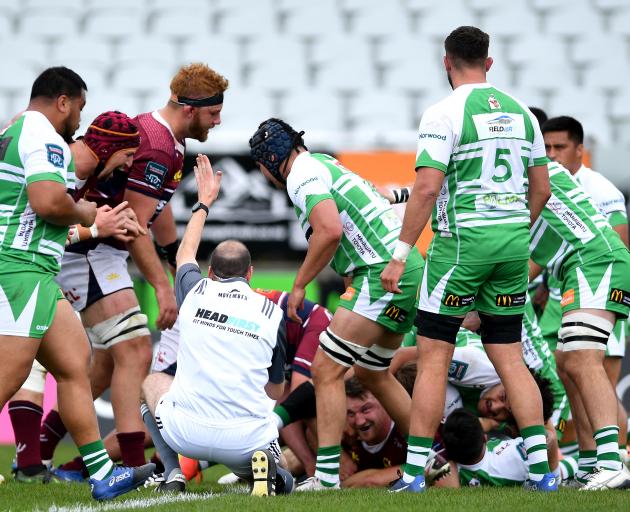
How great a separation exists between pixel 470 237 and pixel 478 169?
395 millimetres

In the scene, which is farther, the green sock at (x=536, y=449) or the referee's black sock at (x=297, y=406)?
the referee's black sock at (x=297, y=406)

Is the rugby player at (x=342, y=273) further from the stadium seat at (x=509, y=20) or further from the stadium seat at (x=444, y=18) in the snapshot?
the stadium seat at (x=509, y=20)

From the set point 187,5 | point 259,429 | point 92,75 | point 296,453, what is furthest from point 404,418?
point 187,5

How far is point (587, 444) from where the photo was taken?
7.27m

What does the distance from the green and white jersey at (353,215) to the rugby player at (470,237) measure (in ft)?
1.95

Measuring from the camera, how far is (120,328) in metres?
7.22

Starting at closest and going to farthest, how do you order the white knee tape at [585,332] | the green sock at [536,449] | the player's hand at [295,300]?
1. the green sock at [536,449]
2. the white knee tape at [585,332]
3. the player's hand at [295,300]

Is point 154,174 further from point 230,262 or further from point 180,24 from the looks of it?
point 180,24

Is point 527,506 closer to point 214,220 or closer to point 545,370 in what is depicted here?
point 545,370

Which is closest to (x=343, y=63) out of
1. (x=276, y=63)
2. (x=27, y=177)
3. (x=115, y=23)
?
(x=276, y=63)

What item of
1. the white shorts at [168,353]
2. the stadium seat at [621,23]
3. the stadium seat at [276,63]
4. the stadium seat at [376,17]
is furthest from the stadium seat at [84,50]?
the white shorts at [168,353]

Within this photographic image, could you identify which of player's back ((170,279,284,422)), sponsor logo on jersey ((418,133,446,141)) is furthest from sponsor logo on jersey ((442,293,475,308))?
player's back ((170,279,284,422))

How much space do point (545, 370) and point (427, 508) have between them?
9.68ft

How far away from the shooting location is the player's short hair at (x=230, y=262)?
5891 millimetres
